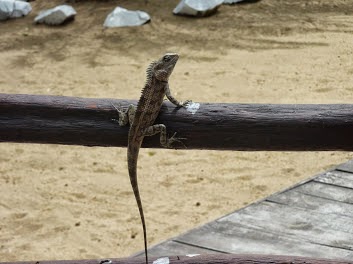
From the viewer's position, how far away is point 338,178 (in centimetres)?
408

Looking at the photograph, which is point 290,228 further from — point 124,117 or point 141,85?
point 141,85

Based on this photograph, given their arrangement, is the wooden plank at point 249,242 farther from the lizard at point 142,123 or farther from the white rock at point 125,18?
the white rock at point 125,18

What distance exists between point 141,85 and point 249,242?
429 cm

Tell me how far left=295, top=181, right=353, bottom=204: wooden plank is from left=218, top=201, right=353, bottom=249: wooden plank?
0.16 meters

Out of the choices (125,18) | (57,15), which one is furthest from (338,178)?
(57,15)

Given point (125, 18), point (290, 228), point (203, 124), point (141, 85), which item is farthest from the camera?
point (125, 18)

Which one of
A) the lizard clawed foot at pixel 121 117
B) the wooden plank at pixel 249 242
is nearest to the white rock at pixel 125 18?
the wooden plank at pixel 249 242

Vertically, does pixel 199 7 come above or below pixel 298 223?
below

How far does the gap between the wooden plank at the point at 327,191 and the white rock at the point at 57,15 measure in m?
6.65

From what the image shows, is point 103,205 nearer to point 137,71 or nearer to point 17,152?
point 17,152

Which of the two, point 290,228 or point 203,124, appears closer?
point 203,124

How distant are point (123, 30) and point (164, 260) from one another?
284 inches

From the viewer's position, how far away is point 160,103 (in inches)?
105

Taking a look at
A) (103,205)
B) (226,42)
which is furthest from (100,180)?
(226,42)
